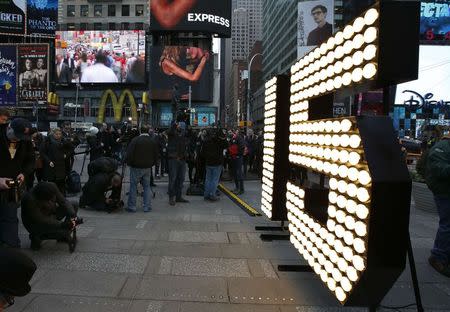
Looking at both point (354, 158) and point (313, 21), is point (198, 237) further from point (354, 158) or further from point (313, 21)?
point (313, 21)

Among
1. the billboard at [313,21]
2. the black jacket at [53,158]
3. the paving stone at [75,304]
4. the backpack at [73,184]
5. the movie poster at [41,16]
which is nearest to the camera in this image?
the paving stone at [75,304]

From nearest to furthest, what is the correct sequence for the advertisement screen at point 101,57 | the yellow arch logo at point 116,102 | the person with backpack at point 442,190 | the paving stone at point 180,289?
the paving stone at point 180,289
the person with backpack at point 442,190
the yellow arch logo at point 116,102
the advertisement screen at point 101,57

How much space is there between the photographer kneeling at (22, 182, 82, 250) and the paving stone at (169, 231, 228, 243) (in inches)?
67.5

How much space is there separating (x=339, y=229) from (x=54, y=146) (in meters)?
7.65

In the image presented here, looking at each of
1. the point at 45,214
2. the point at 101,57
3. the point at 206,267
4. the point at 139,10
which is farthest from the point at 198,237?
the point at 139,10

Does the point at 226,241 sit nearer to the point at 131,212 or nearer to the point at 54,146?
the point at 131,212

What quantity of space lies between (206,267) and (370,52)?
3.45 metres

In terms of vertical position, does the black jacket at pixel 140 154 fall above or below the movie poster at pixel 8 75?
below

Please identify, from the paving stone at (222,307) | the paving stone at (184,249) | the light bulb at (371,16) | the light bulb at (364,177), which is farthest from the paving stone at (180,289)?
the light bulb at (371,16)

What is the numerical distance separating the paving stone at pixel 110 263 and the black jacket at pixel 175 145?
16.1 feet

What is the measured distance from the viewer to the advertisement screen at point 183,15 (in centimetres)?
7206

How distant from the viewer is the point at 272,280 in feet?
17.3

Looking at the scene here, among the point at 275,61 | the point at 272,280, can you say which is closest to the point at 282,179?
the point at 272,280

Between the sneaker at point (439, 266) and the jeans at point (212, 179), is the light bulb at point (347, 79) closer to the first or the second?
the sneaker at point (439, 266)
